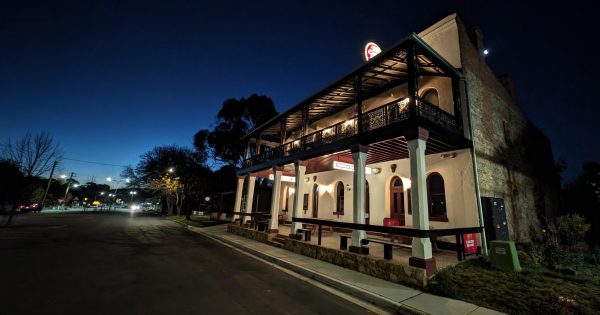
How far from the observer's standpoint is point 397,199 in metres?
12.1

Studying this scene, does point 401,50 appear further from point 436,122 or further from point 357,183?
point 357,183

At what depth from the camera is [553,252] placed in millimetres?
7637

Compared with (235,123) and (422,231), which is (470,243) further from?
(235,123)

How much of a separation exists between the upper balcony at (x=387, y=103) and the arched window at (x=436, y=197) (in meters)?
2.27

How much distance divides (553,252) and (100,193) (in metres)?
117

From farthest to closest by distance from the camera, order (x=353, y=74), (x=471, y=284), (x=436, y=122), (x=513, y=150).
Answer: (x=513, y=150), (x=353, y=74), (x=436, y=122), (x=471, y=284)

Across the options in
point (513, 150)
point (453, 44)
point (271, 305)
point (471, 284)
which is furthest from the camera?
point (513, 150)

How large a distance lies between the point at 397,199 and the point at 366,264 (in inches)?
233

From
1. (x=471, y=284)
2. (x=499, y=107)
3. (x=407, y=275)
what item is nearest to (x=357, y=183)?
(x=407, y=275)

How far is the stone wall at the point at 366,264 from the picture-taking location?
6027 mm

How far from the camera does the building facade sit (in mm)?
8180

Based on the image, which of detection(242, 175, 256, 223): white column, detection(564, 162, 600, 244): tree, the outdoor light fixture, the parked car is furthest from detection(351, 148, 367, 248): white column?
the parked car

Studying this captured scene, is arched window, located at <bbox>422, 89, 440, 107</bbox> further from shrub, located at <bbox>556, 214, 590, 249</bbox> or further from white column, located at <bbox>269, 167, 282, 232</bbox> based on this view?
white column, located at <bbox>269, 167, 282, 232</bbox>

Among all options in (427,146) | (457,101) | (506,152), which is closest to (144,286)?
(427,146)
